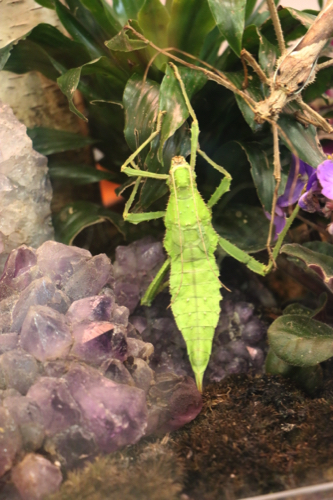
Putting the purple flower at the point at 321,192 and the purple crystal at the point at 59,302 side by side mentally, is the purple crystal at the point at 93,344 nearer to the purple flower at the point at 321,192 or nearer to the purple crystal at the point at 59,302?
the purple crystal at the point at 59,302

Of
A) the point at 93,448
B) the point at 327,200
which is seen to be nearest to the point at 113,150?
the point at 327,200

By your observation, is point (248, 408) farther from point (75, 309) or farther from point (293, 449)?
point (75, 309)

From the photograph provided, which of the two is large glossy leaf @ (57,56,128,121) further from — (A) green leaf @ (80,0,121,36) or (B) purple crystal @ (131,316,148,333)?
(B) purple crystal @ (131,316,148,333)

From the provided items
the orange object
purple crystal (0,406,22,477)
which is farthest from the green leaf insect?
the orange object

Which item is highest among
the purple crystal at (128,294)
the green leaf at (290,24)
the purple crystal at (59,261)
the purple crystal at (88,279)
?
the green leaf at (290,24)

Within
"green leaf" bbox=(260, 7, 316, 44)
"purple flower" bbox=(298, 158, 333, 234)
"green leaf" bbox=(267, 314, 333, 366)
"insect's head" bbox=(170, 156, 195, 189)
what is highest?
"green leaf" bbox=(260, 7, 316, 44)

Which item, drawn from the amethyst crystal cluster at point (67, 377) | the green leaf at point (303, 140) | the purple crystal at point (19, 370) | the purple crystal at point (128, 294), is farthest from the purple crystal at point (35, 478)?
the green leaf at point (303, 140)
